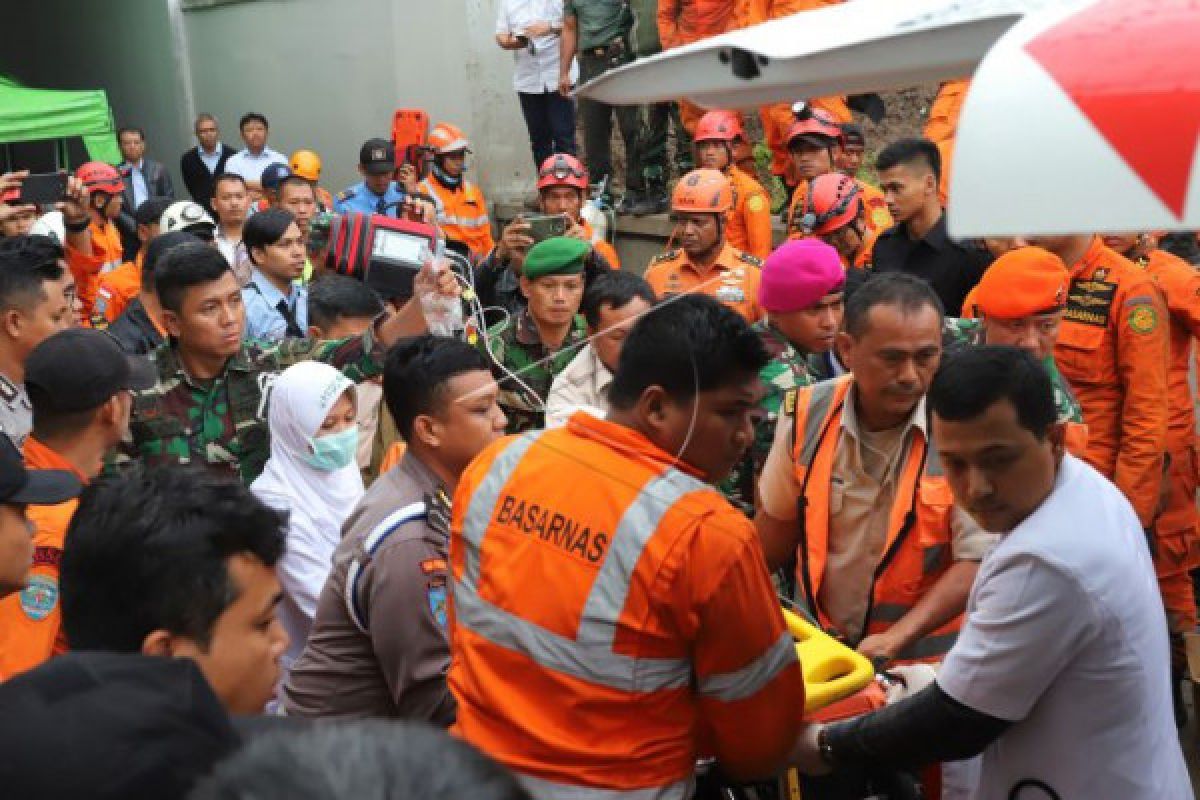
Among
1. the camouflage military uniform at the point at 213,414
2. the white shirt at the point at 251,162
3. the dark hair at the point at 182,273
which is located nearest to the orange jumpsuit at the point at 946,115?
the camouflage military uniform at the point at 213,414

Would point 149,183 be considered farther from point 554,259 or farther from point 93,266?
point 554,259

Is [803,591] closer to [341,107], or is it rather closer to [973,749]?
[973,749]

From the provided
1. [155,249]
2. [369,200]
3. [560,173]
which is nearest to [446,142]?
[369,200]

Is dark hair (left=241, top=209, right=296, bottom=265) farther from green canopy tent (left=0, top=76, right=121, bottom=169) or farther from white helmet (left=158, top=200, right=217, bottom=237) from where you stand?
green canopy tent (left=0, top=76, right=121, bottom=169)

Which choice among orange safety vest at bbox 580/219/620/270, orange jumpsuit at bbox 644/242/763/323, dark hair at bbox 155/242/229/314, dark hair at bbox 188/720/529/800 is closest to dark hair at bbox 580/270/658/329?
orange jumpsuit at bbox 644/242/763/323

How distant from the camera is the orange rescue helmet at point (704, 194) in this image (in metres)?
7.03

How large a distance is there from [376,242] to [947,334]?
2.10 m

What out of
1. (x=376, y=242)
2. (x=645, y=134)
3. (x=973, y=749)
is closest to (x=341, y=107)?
(x=645, y=134)

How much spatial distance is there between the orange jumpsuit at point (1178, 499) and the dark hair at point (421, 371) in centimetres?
341

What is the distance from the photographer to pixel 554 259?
19.8 feet

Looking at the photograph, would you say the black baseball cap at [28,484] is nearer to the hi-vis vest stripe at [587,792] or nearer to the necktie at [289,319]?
the hi-vis vest stripe at [587,792]

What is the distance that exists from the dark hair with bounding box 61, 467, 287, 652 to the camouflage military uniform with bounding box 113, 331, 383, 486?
2483 mm

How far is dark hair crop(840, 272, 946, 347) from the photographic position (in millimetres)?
3900

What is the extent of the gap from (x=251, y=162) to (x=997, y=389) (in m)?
13.3
